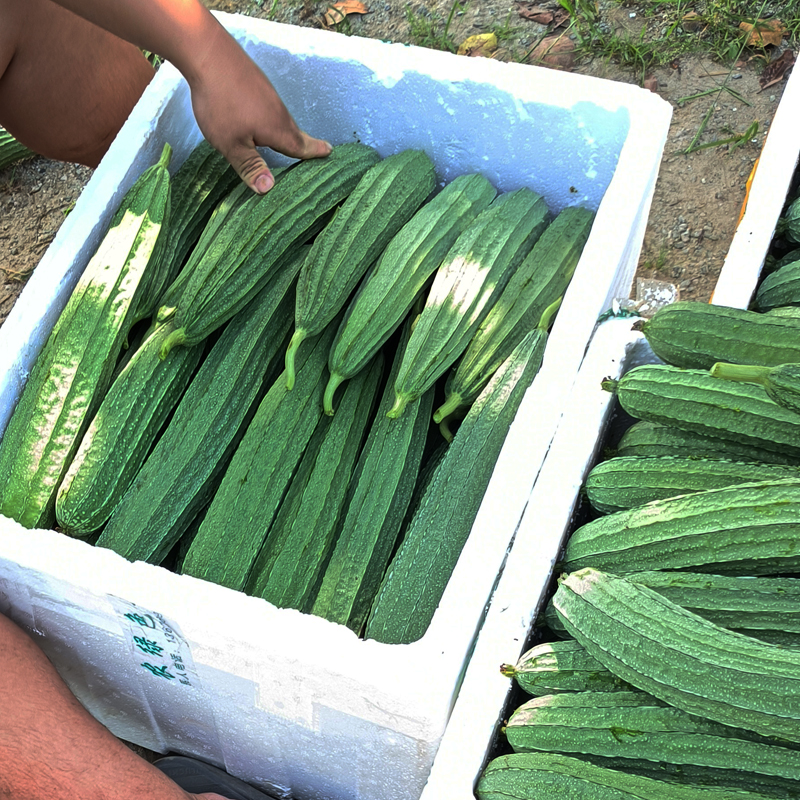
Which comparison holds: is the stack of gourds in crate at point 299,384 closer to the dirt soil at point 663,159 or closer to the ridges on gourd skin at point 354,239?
the ridges on gourd skin at point 354,239

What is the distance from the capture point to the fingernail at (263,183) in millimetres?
1742

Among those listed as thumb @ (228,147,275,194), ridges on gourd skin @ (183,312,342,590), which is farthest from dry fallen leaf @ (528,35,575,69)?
ridges on gourd skin @ (183,312,342,590)

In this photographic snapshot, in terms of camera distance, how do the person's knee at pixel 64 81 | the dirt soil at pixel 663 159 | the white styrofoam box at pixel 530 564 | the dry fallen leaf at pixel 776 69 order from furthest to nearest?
the dry fallen leaf at pixel 776 69
the dirt soil at pixel 663 159
the person's knee at pixel 64 81
the white styrofoam box at pixel 530 564

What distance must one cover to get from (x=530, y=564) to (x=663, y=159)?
193 cm

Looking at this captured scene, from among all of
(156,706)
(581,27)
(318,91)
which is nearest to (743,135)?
(581,27)

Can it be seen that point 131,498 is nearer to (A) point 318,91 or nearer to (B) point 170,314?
(B) point 170,314

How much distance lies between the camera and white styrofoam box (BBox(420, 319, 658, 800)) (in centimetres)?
124

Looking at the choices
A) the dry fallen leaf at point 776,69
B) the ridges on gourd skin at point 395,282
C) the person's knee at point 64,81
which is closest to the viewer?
the ridges on gourd skin at point 395,282

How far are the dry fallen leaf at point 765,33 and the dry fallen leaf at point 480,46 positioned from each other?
858 millimetres

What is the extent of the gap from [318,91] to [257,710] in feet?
4.42

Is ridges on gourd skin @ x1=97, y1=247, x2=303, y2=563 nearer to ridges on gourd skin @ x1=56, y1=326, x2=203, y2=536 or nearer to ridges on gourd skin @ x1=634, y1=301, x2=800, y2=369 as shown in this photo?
ridges on gourd skin @ x1=56, y1=326, x2=203, y2=536

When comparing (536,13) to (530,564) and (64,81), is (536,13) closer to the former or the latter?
(64,81)

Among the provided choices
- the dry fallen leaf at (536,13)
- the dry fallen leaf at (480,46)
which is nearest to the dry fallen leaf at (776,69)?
the dry fallen leaf at (536,13)

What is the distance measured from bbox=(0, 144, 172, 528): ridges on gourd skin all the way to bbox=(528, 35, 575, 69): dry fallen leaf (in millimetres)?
1750
